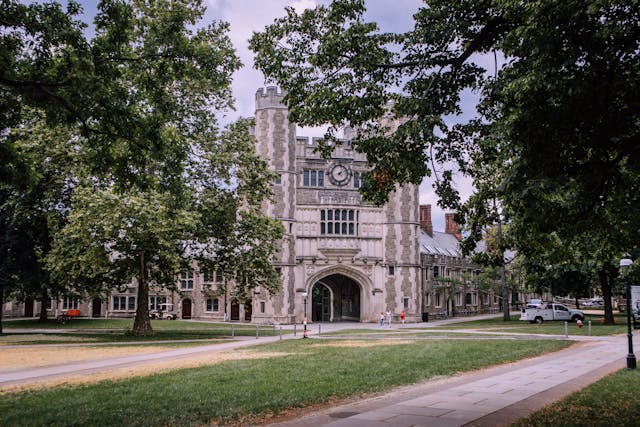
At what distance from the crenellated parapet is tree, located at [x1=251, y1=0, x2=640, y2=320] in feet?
116

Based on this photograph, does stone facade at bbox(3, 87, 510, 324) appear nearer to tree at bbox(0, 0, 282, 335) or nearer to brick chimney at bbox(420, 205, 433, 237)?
brick chimney at bbox(420, 205, 433, 237)

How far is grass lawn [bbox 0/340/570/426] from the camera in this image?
885 centimetres

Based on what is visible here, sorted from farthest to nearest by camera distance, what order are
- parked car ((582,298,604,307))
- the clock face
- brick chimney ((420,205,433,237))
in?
parked car ((582,298,604,307)), brick chimney ((420,205,433,237)), the clock face

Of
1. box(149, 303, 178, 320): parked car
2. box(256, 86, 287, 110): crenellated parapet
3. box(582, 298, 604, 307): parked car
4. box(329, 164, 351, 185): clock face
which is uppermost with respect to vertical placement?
box(256, 86, 287, 110): crenellated parapet

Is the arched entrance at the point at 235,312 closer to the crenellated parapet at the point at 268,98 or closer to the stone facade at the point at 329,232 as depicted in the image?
the stone facade at the point at 329,232

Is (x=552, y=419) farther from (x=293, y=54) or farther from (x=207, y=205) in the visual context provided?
(x=207, y=205)

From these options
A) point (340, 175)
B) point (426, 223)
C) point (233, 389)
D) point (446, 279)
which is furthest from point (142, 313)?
point (426, 223)

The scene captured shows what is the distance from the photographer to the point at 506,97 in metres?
8.83

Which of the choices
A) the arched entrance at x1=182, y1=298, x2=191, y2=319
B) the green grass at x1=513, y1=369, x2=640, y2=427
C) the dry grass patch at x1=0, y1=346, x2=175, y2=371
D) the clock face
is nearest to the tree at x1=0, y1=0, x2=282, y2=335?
the dry grass patch at x1=0, y1=346, x2=175, y2=371

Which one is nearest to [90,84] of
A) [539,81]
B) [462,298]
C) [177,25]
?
[177,25]

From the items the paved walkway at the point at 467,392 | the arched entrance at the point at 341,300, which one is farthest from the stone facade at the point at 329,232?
the paved walkway at the point at 467,392

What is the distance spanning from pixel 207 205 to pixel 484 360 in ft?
49.0

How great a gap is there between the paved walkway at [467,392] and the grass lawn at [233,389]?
832 mm

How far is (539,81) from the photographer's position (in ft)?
24.6
